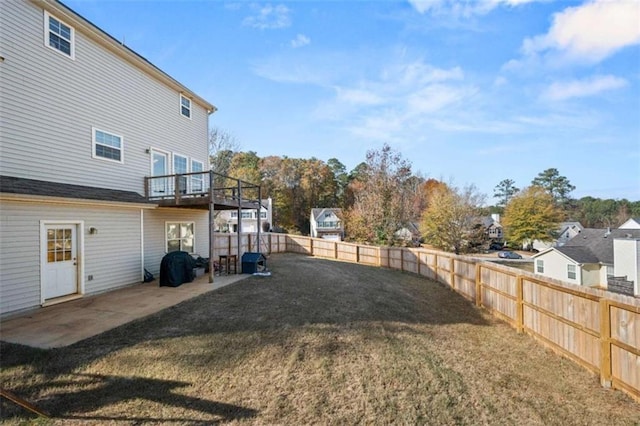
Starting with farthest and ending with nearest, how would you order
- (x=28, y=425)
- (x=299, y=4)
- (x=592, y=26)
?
(x=299, y=4), (x=592, y=26), (x=28, y=425)

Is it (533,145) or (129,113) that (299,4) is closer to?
(129,113)

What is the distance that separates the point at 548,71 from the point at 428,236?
2204 cm

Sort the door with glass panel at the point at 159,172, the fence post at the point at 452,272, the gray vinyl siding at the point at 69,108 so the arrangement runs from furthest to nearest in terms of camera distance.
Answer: the fence post at the point at 452,272 → the door with glass panel at the point at 159,172 → the gray vinyl siding at the point at 69,108

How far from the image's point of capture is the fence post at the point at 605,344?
422 cm

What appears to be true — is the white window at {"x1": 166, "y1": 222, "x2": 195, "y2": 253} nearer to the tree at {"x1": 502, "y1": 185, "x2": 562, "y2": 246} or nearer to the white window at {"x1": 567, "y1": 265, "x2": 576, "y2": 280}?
the white window at {"x1": 567, "y1": 265, "x2": 576, "y2": 280}

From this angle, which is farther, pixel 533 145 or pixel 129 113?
pixel 533 145

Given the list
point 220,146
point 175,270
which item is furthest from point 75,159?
point 220,146

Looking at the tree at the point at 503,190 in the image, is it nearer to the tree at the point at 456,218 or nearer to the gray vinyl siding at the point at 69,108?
the tree at the point at 456,218

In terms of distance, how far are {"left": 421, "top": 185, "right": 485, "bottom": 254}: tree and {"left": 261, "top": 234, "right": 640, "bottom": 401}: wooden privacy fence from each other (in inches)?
781

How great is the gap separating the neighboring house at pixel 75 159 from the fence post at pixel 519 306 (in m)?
10.2

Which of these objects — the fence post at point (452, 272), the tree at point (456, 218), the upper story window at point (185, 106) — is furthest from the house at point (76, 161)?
the tree at point (456, 218)

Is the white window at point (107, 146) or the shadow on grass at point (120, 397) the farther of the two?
the white window at point (107, 146)

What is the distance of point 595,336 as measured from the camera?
4.53m

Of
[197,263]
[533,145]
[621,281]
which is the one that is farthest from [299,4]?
[621,281]
